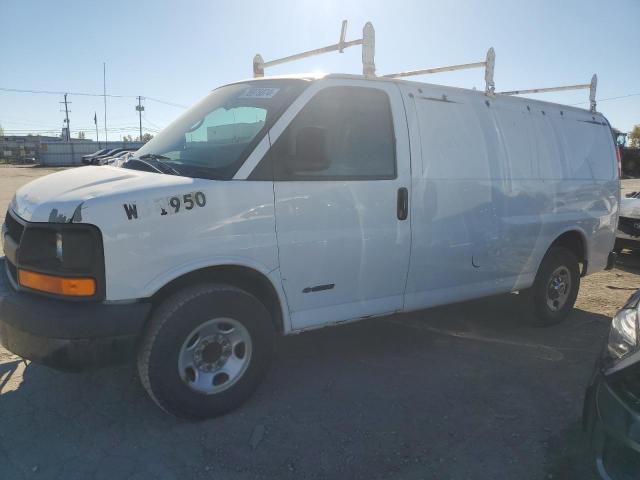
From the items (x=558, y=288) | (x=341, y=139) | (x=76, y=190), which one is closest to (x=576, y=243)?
(x=558, y=288)

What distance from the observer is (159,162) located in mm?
3312

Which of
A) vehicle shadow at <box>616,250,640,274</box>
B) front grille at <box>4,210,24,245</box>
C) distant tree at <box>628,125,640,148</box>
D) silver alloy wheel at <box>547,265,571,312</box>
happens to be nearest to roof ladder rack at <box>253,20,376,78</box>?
front grille at <box>4,210,24,245</box>

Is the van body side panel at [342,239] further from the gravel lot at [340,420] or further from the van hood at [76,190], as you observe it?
the van hood at [76,190]

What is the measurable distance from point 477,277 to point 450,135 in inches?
48.3

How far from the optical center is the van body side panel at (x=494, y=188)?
3.81m

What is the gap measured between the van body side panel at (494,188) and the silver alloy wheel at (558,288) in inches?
13.8

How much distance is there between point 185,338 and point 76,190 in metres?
1.03

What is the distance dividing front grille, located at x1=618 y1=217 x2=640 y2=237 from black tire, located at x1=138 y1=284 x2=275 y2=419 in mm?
7340

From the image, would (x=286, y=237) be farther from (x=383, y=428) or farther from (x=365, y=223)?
(x=383, y=428)

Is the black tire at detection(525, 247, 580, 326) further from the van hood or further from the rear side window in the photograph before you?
the van hood

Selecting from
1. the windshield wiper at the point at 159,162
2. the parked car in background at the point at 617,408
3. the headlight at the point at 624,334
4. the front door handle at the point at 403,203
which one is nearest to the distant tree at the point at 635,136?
the front door handle at the point at 403,203

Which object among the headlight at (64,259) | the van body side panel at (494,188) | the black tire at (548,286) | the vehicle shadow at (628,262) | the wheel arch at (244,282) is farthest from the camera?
the vehicle shadow at (628,262)

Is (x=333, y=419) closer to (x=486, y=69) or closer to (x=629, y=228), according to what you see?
(x=486, y=69)

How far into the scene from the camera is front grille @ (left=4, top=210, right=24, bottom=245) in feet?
9.65
